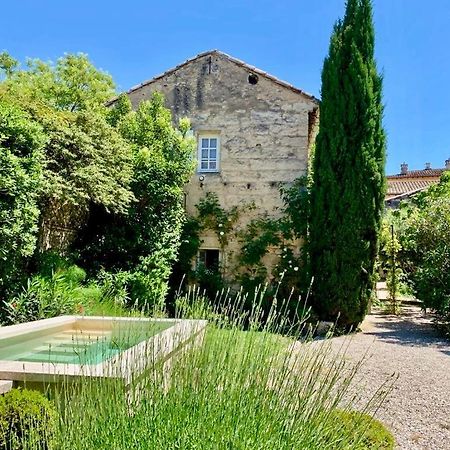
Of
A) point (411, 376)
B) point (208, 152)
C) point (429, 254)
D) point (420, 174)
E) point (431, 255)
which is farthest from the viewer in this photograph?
point (420, 174)

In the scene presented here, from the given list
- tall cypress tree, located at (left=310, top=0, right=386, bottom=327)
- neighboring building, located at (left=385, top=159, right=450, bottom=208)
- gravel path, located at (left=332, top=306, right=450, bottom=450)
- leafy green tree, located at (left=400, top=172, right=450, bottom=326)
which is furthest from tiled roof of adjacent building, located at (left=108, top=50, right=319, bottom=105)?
neighboring building, located at (left=385, top=159, right=450, bottom=208)

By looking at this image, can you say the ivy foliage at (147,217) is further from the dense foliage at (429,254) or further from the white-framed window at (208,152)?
the dense foliage at (429,254)

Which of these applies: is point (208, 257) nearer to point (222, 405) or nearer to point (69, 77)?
point (222, 405)

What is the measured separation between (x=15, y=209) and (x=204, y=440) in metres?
5.56

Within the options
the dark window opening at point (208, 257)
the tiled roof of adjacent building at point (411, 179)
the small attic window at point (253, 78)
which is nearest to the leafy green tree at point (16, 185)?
the dark window opening at point (208, 257)

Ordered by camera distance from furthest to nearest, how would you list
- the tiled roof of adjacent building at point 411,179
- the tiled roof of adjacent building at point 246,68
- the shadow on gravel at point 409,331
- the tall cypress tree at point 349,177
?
the tiled roof of adjacent building at point 411,179
the tiled roof of adjacent building at point 246,68
the tall cypress tree at point 349,177
the shadow on gravel at point 409,331

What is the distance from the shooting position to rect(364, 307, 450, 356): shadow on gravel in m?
8.29

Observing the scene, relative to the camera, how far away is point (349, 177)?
31.2 ft

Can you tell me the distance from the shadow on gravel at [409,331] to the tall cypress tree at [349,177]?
2.62 feet

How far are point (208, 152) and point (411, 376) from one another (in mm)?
8051

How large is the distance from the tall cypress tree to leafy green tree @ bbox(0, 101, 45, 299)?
5901mm

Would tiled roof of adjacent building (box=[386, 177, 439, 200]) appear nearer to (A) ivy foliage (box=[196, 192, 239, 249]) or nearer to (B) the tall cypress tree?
(A) ivy foliage (box=[196, 192, 239, 249])

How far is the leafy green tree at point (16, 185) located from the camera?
6.31m

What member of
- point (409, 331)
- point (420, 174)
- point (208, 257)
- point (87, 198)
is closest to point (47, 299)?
point (87, 198)
